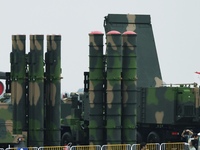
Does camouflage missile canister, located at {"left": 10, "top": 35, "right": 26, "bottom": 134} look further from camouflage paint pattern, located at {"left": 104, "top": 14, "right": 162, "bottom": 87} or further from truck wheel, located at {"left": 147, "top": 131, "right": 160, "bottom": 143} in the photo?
camouflage paint pattern, located at {"left": 104, "top": 14, "right": 162, "bottom": 87}

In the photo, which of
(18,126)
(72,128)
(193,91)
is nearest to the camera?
(18,126)

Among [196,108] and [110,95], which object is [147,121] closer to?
[196,108]

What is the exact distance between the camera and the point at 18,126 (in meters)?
39.5

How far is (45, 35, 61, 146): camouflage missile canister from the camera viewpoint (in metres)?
39.8

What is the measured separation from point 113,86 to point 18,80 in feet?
11.9

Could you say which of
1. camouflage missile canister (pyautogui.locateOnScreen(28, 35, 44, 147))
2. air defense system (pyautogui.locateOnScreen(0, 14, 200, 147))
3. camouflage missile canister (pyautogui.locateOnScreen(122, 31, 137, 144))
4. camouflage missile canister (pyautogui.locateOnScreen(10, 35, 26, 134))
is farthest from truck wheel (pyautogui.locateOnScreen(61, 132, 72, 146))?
camouflage missile canister (pyautogui.locateOnScreen(10, 35, 26, 134))

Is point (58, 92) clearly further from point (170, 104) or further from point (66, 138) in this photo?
point (66, 138)

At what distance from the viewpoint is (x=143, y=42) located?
160 feet

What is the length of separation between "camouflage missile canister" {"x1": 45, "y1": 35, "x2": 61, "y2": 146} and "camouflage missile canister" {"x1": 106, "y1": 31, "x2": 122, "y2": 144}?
194 cm

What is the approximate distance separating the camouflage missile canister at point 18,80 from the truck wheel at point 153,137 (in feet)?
24.5

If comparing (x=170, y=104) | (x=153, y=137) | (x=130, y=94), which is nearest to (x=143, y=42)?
(x=170, y=104)

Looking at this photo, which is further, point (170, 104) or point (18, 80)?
point (170, 104)

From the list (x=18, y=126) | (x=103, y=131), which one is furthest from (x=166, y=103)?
(x=18, y=126)

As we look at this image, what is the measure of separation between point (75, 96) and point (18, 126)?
867 centimetres
